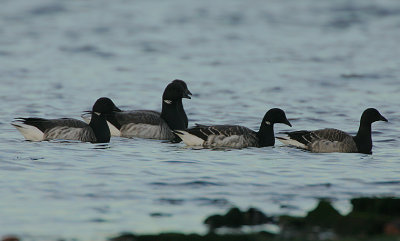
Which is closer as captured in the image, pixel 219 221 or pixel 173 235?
pixel 173 235

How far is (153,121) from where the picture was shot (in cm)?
2028

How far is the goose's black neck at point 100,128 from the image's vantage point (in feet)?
61.8

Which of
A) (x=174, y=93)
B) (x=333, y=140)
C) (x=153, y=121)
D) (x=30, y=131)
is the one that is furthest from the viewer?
(x=174, y=93)

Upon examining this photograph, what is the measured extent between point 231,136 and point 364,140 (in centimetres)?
282

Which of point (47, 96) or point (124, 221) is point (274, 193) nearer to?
point (124, 221)

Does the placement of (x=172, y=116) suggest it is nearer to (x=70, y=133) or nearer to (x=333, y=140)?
(x=70, y=133)

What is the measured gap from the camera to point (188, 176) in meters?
14.9

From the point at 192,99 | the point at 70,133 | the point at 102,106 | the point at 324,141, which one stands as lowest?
the point at 324,141

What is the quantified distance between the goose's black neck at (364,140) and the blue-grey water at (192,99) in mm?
315

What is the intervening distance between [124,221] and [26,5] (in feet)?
154

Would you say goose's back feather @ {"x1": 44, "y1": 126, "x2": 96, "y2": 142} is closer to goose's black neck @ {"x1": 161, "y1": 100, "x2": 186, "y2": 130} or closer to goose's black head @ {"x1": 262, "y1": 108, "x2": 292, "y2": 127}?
goose's black neck @ {"x1": 161, "y1": 100, "x2": 186, "y2": 130}

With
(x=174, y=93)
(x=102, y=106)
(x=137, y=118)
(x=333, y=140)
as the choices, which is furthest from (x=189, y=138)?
(x=333, y=140)

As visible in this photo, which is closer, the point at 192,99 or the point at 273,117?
the point at 273,117

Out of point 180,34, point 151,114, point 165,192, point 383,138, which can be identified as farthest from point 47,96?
point 180,34
